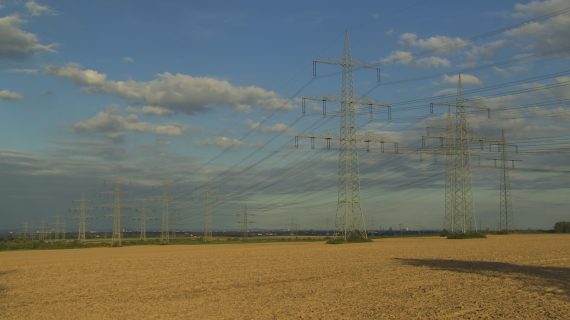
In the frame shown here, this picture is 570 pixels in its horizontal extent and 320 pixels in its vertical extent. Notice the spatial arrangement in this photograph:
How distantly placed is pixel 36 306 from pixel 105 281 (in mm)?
9819

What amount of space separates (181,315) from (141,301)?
15.0 ft

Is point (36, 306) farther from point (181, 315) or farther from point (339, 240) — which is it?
point (339, 240)

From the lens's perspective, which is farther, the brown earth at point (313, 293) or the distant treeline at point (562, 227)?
the distant treeline at point (562, 227)

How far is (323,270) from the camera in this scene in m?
33.0

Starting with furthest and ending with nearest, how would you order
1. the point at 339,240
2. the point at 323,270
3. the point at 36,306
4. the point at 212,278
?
the point at 339,240, the point at 323,270, the point at 212,278, the point at 36,306

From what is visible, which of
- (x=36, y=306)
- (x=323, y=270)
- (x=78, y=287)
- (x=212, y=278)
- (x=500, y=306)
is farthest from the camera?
(x=323, y=270)

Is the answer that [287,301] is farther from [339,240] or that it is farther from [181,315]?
[339,240]

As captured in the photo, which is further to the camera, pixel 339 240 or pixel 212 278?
pixel 339 240

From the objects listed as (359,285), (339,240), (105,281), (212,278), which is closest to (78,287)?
(105,281)

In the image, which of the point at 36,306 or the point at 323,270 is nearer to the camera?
the point at 36,306

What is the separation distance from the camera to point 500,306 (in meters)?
17.2

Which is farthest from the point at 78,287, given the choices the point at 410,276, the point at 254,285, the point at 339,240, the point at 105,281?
the point at 339,240

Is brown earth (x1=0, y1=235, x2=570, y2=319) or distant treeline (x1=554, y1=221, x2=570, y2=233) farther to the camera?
distant treeline (x1=554, y1=221, x2=570, y2=233)

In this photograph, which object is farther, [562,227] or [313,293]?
[562,227]
